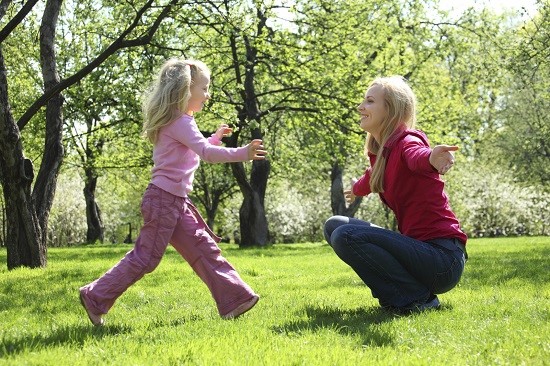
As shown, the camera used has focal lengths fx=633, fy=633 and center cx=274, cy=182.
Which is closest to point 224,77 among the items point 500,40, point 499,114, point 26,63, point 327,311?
point 26,63

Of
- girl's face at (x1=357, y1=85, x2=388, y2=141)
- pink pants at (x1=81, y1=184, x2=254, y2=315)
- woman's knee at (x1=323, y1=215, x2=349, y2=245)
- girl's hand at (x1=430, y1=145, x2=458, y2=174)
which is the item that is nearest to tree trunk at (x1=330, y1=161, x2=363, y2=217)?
woman's knee at (x1=323, y1=215, x2=349, y2=245)

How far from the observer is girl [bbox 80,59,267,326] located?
483cm

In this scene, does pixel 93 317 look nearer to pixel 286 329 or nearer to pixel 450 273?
pixel 286 329

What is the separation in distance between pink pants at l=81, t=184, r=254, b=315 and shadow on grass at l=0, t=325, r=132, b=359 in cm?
28

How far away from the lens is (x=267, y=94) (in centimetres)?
2130

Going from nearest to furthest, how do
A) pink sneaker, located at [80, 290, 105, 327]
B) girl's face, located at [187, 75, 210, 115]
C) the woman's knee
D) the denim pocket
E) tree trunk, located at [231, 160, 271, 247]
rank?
pink sneaker, located at [80, 290, 105, 327], the denim pocket, girl's face, located at [187, 75, 210, 115], the woman's knee, tree trunk, located at [231, 160, 271, 247]

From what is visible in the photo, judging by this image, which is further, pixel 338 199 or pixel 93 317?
pixel 338 199

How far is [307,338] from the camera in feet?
13.0

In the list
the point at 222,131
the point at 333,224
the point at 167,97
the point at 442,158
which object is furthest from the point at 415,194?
the point at 167,97

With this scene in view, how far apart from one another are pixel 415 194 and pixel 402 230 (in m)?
0.43

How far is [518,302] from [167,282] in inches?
176

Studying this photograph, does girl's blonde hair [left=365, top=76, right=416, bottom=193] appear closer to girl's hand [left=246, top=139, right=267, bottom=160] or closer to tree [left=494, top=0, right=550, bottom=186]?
girl's hand [left=246, top=139, right=267, bottom=160]

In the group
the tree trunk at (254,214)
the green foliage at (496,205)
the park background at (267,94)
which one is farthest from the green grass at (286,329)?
the green foliage at (496,205)

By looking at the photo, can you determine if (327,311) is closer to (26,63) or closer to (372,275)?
(372,275)
